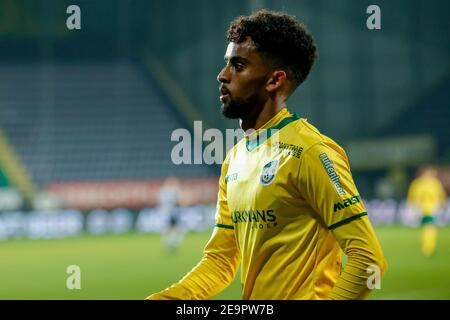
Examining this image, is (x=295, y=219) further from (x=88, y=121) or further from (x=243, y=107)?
(x=88, y=121)

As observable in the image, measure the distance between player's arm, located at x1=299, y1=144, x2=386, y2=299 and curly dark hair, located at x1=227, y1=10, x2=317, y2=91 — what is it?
33 cm

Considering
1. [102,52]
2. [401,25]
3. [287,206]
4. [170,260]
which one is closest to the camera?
[287,206]

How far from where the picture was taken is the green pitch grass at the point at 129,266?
8562 mm

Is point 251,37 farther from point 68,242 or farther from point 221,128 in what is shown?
point 221,128

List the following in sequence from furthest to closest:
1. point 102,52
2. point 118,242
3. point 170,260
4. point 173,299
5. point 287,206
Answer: point 102,52 → point 118,242 → point 170,260 → point 173,299 → point 287,206

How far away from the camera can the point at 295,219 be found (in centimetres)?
225

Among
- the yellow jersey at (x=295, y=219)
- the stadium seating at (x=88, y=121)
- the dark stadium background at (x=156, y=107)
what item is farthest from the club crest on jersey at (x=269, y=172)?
the stadium seating at (x=88, y=121)

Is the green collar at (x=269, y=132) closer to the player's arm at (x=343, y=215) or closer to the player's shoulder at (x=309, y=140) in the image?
the player's shoulder at (x=309, y=140)

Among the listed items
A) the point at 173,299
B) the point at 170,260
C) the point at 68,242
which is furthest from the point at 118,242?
the point at 173,299

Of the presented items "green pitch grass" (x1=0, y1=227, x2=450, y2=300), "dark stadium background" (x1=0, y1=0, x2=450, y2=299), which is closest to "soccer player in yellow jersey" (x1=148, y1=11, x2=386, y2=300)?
"green pitch grass" (x1=0, y1=227, x2=450, y2=300)

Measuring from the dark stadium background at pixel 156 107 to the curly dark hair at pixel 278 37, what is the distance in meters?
11.9

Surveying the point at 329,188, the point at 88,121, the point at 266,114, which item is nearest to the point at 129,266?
the point at 266,114

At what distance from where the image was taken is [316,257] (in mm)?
2254
